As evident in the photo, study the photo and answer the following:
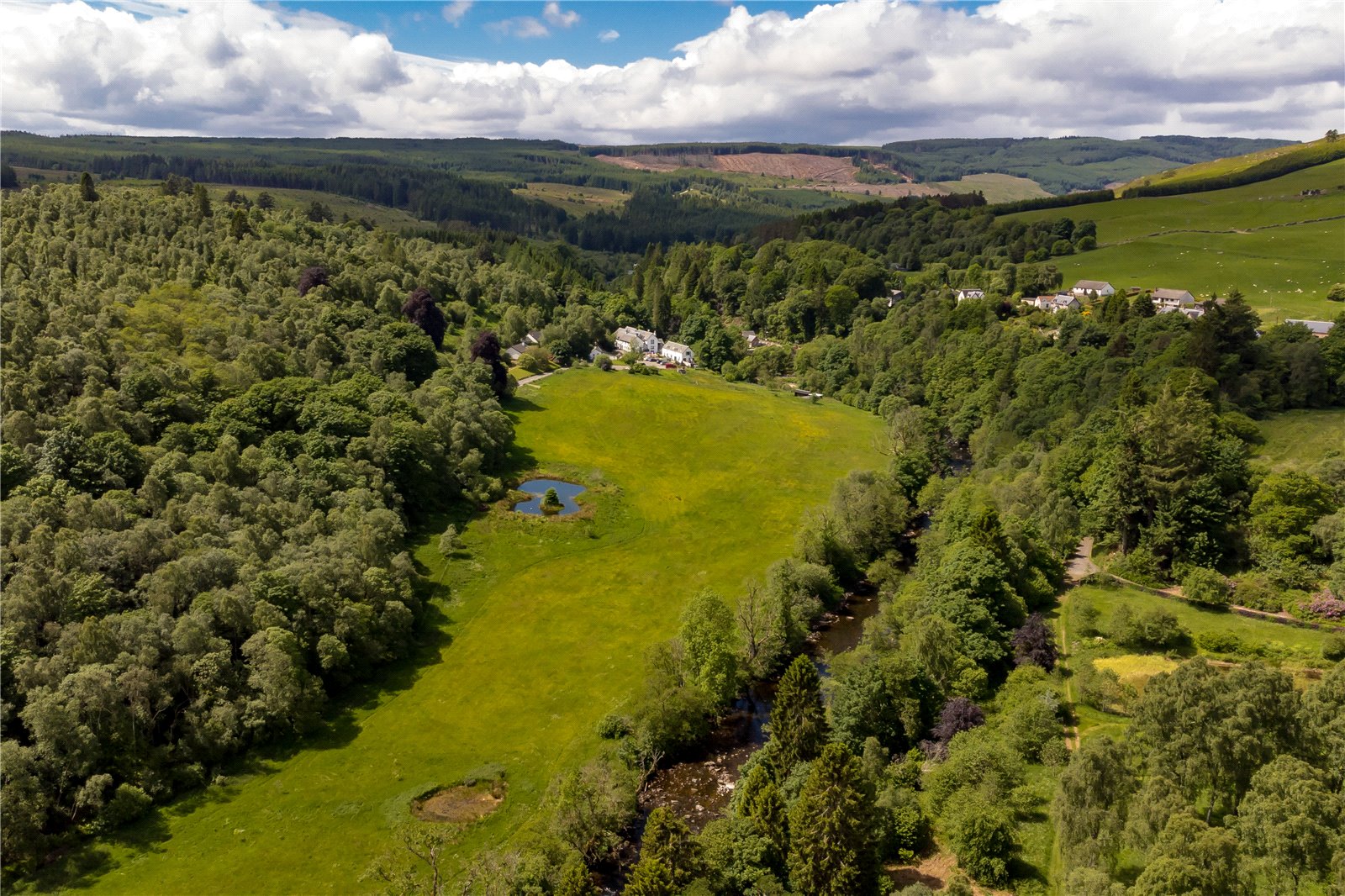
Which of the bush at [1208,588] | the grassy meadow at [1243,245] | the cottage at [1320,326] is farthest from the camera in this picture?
the grassy meadow at [1243,245]

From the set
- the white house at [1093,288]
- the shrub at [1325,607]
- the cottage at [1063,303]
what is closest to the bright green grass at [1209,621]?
the shrub at [1325,607]

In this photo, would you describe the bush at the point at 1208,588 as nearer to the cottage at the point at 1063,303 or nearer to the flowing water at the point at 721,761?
the flowing water at the point at 721,761

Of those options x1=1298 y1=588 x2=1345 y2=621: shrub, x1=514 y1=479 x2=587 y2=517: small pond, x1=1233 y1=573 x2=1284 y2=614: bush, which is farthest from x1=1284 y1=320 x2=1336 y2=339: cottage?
x1=514 y1=479 x2=587 y2=517: small pond

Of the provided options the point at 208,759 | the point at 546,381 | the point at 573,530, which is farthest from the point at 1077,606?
the point at 546,381

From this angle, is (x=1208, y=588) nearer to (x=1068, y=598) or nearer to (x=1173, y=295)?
(x=1068, y=598)

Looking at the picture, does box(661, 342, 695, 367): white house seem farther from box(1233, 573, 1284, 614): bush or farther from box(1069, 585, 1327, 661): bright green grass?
box(1233, 573, 1284, 614): bush
